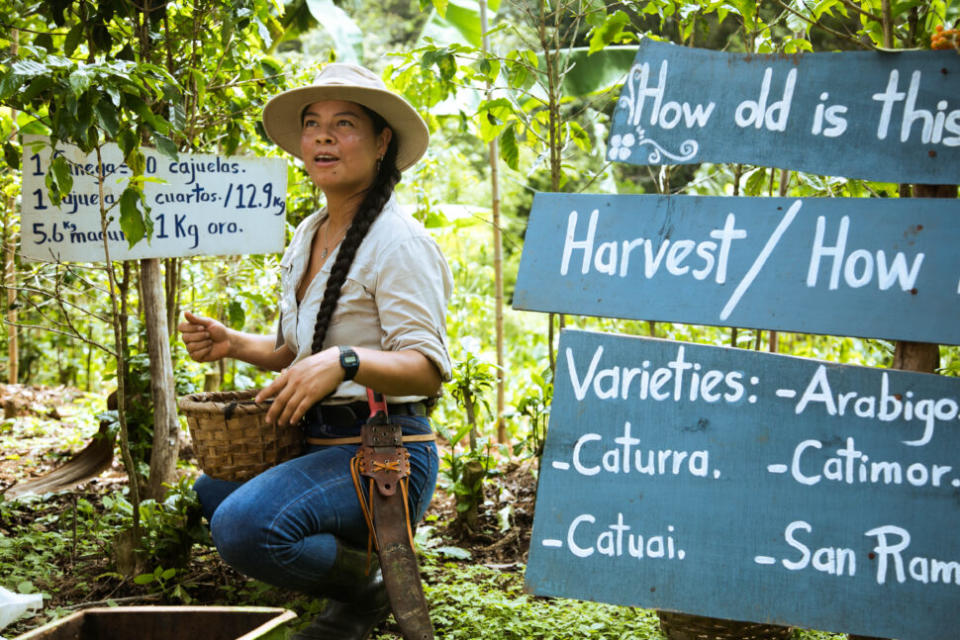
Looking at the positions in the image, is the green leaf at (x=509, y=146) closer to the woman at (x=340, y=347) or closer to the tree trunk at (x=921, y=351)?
the woman at (x=340, y=347)

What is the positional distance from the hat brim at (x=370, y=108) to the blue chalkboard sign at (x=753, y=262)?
739 millimetres

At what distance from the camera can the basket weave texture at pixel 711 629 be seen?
2.07 metres

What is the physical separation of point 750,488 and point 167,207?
2.02 meters

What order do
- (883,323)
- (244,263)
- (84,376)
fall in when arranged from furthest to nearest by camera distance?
(84,376) → (244,263) → (883,323)

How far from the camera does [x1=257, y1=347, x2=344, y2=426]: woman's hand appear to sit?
2.04 m

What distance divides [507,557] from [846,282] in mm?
1798

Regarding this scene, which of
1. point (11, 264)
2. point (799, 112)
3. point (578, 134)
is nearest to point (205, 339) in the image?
point (578, 134)

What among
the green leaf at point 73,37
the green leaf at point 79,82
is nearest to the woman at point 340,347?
the green leaf at point 79,82

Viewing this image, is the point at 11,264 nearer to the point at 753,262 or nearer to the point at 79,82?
the point at 79,82

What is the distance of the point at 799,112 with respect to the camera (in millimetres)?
1822

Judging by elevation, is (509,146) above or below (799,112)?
above

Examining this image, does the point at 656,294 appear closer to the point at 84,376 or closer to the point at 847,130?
the point at 847,130

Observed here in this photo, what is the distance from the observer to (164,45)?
10.2 ft

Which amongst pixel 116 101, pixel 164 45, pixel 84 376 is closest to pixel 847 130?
pixel 116 101
